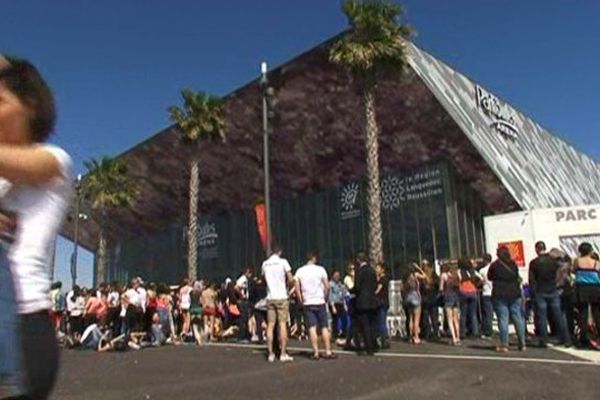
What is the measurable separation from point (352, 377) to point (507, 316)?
3.84 meters

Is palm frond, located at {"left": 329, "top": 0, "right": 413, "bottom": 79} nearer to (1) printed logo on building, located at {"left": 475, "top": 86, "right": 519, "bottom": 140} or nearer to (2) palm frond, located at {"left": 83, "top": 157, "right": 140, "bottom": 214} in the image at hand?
(1) printed logo on building, located at {"left": 475, "top": 86, "right": 519, "bottom": 140}

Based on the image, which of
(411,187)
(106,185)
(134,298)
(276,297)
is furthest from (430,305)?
(106,185)

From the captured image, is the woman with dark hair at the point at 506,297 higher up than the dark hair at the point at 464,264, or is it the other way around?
the dark hair at the point at 464,264

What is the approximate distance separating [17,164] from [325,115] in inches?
1130

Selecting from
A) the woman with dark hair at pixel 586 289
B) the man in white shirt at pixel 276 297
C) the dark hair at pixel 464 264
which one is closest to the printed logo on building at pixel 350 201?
the dark hair at pixel 464 264

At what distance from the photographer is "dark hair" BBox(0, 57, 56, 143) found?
1.83 m

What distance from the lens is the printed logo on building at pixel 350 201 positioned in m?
33.2

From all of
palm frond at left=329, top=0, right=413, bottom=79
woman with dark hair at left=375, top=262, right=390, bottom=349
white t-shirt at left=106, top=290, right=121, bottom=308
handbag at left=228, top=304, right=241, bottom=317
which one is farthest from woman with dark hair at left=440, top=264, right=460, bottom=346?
palm frond at left=329, top=0, right=413, bottom=79

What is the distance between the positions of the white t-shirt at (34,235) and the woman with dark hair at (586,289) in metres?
10.6

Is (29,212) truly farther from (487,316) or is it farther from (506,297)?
(487,316)

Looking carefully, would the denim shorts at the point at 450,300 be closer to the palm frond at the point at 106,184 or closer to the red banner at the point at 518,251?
the red banner at the point at 518,251

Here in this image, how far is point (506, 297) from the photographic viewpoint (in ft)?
35.3

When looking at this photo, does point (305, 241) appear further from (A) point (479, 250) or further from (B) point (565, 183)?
(B) point (565, 183)

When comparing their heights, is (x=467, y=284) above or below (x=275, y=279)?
below
